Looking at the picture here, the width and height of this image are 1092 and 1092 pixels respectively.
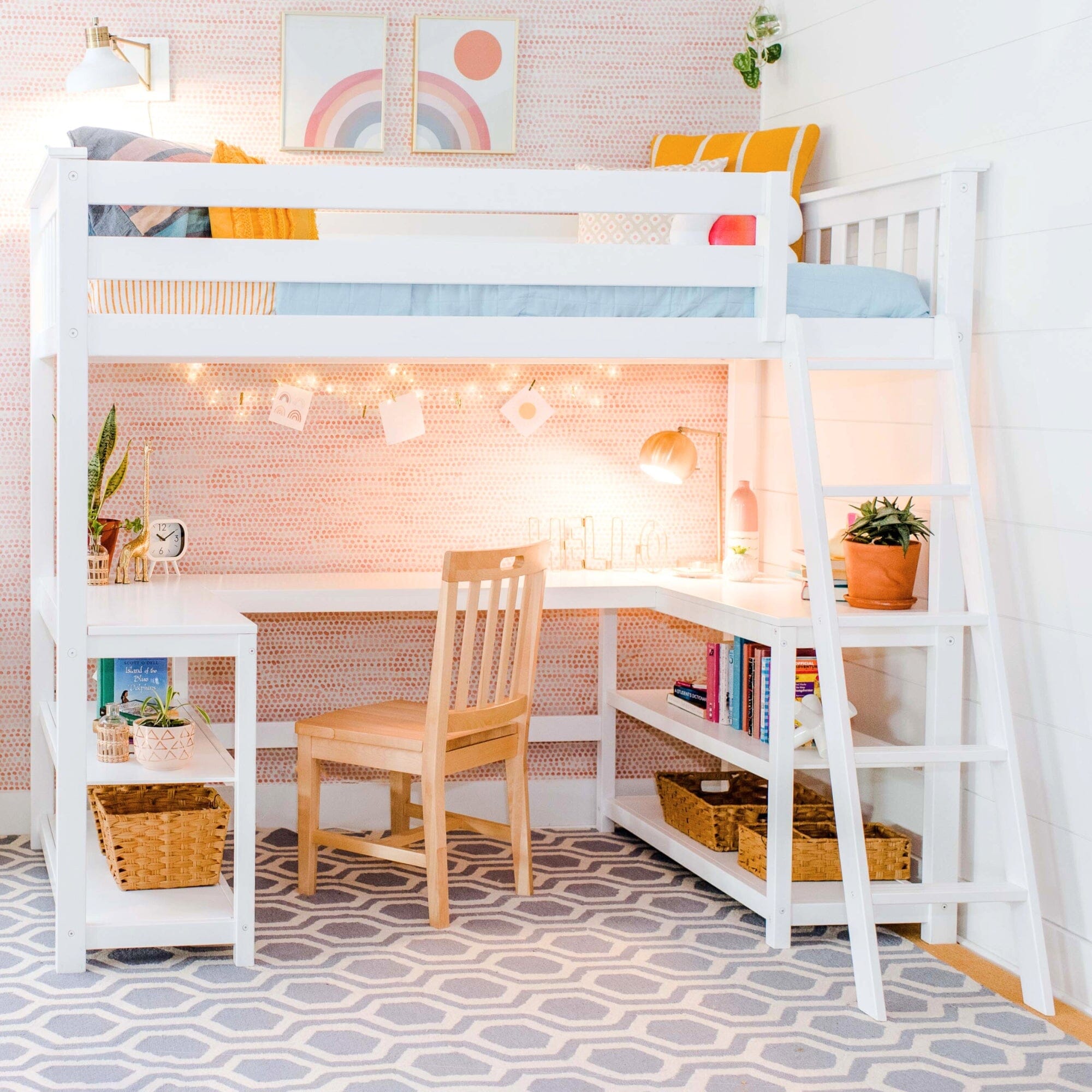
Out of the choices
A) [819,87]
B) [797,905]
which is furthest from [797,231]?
[797,905]

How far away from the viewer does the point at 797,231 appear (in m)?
3.21

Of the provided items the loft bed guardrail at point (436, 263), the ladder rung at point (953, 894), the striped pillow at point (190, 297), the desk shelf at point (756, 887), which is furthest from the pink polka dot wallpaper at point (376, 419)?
the ladder rung at point (953, 894)

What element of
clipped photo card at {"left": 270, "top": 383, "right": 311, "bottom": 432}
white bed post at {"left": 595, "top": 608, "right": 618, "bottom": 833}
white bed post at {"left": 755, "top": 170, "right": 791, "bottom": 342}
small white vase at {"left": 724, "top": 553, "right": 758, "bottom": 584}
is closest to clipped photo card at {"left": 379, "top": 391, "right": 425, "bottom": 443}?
clipped photo card at {"left": 270, "top": 383, "right": 311, "bottom": 432}

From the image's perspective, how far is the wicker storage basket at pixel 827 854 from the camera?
10.1ft

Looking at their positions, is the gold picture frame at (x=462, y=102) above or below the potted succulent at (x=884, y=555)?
above

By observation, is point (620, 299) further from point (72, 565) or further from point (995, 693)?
point (72, 565)

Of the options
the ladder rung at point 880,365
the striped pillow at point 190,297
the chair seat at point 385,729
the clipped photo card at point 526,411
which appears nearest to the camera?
the striped pillow at point 190,297

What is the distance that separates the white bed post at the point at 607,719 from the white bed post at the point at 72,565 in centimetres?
157

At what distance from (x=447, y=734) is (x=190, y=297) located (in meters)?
1.10

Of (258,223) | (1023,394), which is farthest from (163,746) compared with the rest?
(1023,394)

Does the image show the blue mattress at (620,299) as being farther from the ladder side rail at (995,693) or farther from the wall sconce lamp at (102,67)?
the wall sconce lamp at (102,67)

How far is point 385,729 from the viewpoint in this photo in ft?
10.3

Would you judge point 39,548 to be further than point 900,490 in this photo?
Yes

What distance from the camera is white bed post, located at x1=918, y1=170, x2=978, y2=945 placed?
2.92m
